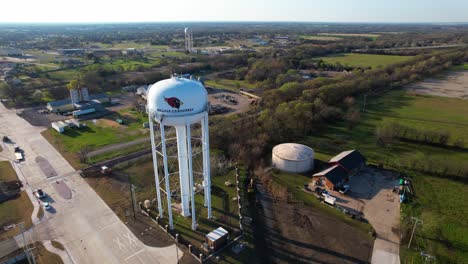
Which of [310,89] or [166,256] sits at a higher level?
[310,89]

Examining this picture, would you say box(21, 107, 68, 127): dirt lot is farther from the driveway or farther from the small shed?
the driveway

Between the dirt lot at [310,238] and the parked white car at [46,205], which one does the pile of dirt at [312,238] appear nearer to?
the dirt lot at [310,238]

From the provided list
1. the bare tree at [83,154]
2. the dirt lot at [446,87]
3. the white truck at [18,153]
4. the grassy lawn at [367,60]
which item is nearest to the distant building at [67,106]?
the white truck at [18,153]

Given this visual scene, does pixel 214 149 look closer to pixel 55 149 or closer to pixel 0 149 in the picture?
pixel 55 149

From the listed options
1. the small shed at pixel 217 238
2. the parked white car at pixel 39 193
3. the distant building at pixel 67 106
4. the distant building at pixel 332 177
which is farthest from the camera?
the distant building at pixel 67 106

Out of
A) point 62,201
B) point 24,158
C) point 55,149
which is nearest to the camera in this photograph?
point 62,201

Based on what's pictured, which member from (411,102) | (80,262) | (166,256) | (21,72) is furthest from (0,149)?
(411,102)

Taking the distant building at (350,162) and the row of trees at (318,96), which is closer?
the distant building at (350,162)
